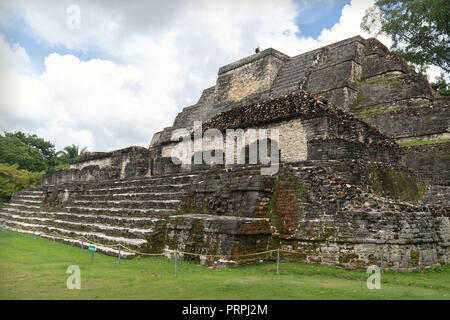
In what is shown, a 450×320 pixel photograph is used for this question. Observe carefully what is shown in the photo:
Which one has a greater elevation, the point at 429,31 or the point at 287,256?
the point at 429,31

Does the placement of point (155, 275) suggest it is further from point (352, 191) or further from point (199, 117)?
point (199, 117)

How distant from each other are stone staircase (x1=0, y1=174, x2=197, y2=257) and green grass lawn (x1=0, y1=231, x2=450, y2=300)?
860 millimetres

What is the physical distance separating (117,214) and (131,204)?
20.2 inches

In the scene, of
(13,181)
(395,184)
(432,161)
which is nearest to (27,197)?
(13,181)

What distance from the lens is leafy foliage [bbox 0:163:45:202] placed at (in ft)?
71.8

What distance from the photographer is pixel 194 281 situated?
17.0 feet

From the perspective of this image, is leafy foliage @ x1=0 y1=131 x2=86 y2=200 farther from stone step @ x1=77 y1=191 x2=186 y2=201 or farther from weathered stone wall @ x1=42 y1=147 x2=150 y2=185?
stone step @ x1=77 y1=191 x2=186 y2=201

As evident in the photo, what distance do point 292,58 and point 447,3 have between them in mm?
8165

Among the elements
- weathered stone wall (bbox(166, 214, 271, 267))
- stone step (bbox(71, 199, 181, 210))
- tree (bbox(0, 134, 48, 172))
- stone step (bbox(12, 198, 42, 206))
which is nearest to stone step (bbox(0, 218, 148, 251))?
weathered stone wall (bbox(166, 214, 271, 267))

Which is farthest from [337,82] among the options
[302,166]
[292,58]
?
[302,166]

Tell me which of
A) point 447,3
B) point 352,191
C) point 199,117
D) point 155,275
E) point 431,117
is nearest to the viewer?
point 155,275

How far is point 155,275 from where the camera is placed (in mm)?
5688

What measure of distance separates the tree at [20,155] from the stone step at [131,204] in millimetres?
24178

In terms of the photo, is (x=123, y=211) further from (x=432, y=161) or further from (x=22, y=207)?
(x=22, y=207)
